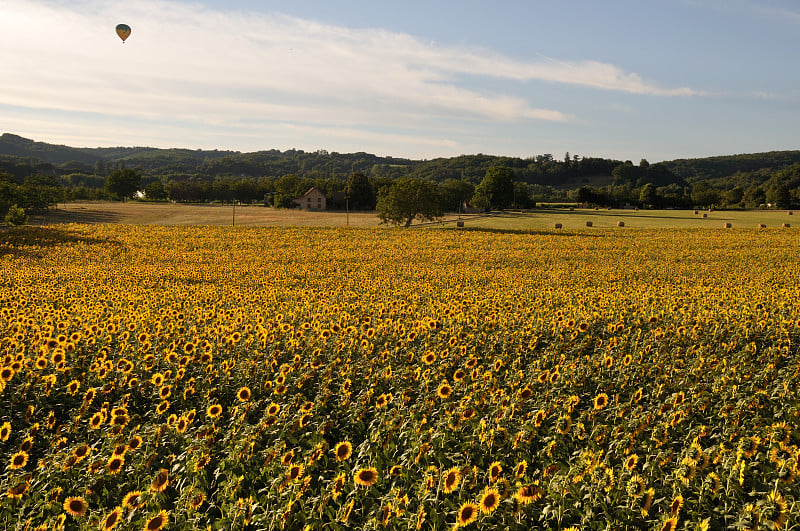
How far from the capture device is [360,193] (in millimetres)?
132250

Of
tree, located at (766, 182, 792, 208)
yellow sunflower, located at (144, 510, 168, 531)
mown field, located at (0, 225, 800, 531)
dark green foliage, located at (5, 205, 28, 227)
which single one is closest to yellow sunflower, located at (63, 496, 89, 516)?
mown field, located at (0, 225, 800, 531)

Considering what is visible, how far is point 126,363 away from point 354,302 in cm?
772

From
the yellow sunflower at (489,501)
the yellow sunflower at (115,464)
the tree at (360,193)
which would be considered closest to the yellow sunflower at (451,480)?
the yellow sunflower at (489,501)

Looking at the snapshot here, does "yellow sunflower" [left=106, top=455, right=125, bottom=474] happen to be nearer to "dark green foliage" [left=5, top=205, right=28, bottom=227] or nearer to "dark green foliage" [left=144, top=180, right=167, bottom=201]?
"dark green foliage" [left=5, top=205, right=28, bottom=227]

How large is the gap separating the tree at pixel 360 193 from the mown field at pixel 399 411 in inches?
4602

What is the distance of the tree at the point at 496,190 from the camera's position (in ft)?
391

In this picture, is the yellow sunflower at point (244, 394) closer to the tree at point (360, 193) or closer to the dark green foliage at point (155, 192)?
the tree at point (360, 193)

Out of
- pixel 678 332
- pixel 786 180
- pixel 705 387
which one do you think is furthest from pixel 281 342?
pixel 786 180

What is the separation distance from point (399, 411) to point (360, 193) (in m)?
127

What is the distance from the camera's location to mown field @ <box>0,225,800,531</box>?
4.89 metres

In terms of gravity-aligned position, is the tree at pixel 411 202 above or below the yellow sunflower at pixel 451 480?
above

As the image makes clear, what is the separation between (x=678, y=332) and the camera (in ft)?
35.3

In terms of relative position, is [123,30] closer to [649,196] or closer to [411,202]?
[411,202]

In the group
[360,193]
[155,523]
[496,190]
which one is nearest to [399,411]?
[155,523]
